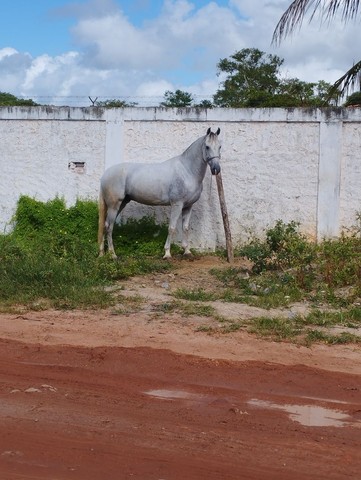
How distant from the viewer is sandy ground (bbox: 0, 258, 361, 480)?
4.39 meters

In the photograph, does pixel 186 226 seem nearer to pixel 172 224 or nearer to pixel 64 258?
pixel 172 224

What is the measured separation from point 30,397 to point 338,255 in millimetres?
5765

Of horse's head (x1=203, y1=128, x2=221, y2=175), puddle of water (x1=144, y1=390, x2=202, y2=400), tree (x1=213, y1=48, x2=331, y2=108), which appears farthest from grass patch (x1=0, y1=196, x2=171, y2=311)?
tree (x1=213, y1=48, x2=331, y2=108)

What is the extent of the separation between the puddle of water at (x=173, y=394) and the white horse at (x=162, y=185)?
5.85 m

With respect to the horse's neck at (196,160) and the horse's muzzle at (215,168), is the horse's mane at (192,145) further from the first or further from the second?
the horse's muzzle at (215,168)

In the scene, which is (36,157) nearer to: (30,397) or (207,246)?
(207,246)

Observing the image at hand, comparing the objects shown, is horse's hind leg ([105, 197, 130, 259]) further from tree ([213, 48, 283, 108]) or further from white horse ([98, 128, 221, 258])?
tree ([213, 48, 283, 108])

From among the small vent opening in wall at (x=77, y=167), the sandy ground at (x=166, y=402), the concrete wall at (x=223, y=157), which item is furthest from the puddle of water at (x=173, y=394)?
the small vent opening in wall at (x=77, y=167)

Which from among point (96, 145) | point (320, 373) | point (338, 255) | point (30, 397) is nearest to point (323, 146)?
point (338, 255)

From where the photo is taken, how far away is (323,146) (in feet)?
38.3

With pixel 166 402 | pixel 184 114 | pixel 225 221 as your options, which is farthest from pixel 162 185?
pixel 166 402

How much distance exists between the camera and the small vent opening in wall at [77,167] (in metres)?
12.9

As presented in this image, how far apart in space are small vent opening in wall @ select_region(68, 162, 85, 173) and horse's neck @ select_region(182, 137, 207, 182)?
220cm

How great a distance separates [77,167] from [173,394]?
7857 millimetres
